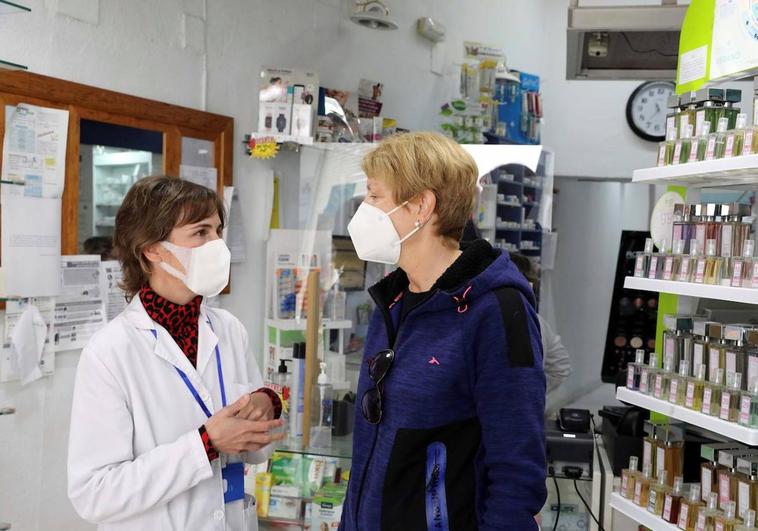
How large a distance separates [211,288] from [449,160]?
2.23 feet

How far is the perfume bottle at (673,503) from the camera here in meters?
2.41

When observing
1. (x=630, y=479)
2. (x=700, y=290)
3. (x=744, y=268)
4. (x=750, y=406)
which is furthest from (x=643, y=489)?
(x=744, y=268)

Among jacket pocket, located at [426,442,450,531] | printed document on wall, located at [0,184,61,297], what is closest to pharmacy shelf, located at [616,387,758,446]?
jacket pocket, located at [426,442,450,531]

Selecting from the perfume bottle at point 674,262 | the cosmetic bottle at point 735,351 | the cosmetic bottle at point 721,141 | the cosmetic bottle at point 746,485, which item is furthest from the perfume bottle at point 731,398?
the cosmetic bottle at point 721,141

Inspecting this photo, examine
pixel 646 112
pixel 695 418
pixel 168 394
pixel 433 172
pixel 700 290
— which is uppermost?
pixel 646 112

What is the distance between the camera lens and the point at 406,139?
1.64 meters

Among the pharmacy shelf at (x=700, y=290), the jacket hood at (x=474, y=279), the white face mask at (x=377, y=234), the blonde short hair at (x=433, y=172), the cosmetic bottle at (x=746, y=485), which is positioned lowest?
the cosmetic bottle at (x=746, y=485)

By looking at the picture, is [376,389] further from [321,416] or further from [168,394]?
[321,416]

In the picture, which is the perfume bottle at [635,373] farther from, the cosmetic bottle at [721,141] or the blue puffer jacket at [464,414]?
the blue puffer jacket at [464,414]

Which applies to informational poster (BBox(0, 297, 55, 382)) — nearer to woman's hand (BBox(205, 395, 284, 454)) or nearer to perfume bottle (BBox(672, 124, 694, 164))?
woman's hand (BBox(205, 395, 284, 454))

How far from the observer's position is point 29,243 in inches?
114

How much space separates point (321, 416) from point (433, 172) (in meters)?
1.87

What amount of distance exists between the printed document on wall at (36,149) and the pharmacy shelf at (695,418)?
2.27 m

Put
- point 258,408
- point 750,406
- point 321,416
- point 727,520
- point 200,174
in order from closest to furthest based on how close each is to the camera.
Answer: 1. point 258,408
2. point 750,406
3. point 727,520
4. point 321,416
5. point 200,174
